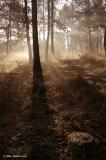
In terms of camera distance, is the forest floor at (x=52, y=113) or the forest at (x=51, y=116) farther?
the forest floor at (x=52, y=113)

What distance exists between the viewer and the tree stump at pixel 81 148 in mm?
7281

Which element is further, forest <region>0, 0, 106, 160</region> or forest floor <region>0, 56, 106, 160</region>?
forest floor <region>0, 56, 106, 160</region>

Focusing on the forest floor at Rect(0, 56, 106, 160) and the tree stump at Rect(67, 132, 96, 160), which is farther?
the forest floor at Rect(0, 56, 106, 160)

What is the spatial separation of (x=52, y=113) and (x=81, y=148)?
3168 millimetres

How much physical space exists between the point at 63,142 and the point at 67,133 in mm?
492

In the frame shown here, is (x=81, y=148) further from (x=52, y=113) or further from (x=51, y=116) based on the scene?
(x=52, y=113)

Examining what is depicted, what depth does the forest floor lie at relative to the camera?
814 cm

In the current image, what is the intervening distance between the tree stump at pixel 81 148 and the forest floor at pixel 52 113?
250 millimetres

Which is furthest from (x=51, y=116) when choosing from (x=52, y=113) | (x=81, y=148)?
(x=81, y=148)

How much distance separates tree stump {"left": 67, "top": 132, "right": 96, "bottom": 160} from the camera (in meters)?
7.28

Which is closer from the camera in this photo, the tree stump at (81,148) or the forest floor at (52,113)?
the tree stump at (81,148)

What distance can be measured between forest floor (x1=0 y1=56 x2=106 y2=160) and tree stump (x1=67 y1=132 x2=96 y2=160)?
250mm

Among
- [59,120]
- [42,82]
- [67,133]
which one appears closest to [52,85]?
[42,82]

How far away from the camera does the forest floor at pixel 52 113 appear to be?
814 centimetres
